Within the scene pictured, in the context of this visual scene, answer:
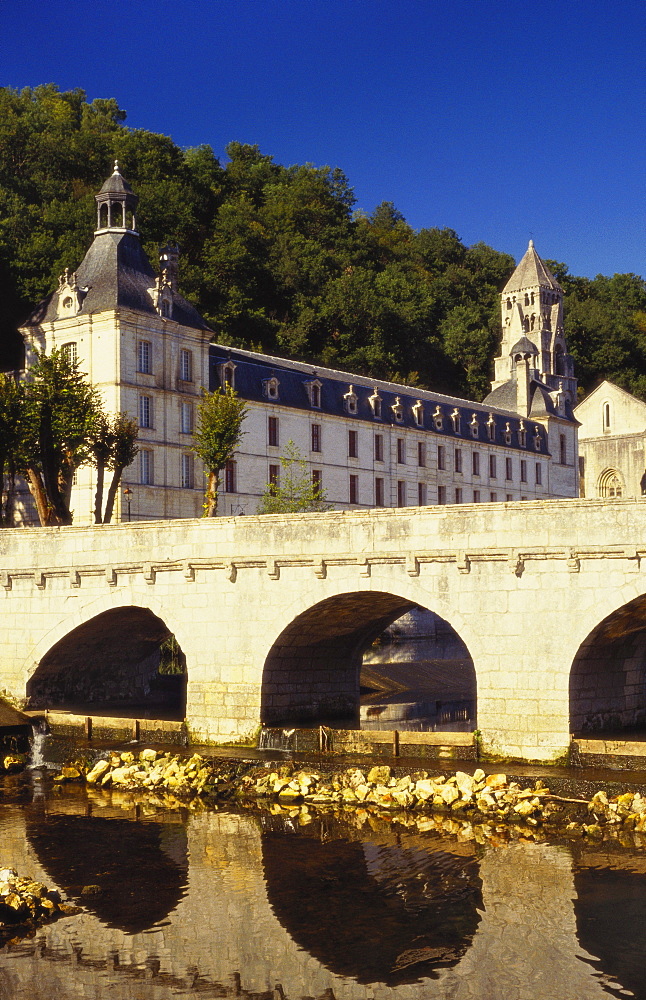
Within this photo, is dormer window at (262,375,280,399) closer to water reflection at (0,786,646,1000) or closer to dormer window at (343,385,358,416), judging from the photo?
dormer window at (343,385,358,416)

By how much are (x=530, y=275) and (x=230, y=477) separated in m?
50.3

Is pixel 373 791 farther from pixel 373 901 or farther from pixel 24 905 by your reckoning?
pixel 24 905

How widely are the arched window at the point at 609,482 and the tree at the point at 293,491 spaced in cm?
3622

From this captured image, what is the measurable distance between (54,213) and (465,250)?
52.9 metres

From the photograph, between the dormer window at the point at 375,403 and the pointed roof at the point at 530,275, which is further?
the pointed roof at the point at 530,275

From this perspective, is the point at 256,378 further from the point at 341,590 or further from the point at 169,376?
the point at 341,590

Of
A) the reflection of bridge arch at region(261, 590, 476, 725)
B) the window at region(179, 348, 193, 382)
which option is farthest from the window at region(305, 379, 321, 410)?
the reflection of bridge arch at region(261, 590, 476, 725)

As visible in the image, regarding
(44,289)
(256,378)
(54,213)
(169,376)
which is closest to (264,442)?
(256,378)

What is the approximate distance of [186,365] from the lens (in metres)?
57.2

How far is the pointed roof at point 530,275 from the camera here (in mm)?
99688

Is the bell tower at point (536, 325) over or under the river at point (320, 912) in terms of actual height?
over

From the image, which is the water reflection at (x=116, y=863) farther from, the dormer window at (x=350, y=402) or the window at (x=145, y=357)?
the dormer window at (x=350, y=402)

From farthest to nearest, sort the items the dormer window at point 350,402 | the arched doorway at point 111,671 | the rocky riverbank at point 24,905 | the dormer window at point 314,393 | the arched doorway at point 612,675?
the dormer window at point 350,402 → the dormer window at point 314,393 → the arched doorway at point 111,671 → the arched doorway at point 612,675 → the rocky riverbank at point 24,905

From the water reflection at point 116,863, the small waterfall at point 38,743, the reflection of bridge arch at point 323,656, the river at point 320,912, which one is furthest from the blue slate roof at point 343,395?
the river at point 320,912
